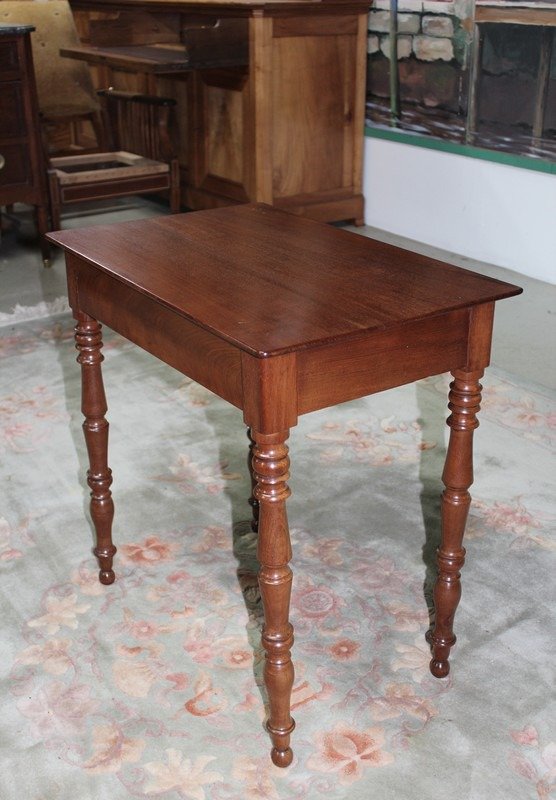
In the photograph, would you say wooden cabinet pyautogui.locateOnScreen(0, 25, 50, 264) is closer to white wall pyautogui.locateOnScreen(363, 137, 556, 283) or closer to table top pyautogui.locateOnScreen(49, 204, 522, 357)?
white wall pyautogui.locateOnScreen(363, 137, 556, 283)

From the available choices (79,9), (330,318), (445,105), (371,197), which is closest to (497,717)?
(330,318)

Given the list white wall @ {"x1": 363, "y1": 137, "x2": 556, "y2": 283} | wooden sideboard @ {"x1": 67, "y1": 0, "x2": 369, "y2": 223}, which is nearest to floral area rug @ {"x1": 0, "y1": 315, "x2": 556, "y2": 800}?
white wall @ {"x1": 363, "y1": 137, "x2": 556, "y2": 283}

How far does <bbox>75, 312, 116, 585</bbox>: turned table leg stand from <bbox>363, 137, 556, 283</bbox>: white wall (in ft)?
9.41

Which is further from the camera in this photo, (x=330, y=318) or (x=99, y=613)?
(x=99, y=613)

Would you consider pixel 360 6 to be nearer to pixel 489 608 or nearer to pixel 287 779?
pixel 489 608

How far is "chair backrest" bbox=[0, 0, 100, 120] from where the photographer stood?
17.4 ft

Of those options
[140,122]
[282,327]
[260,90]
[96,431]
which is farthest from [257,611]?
[140,122]

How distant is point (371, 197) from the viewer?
535cm

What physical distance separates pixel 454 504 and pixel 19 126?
351cm

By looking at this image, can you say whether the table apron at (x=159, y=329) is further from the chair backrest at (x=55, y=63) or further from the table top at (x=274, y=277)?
the chair backrest at (x=55, y=63)

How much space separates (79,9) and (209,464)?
448 centimetres

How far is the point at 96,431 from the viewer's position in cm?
213

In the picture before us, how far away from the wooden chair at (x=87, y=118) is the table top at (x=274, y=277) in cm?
288

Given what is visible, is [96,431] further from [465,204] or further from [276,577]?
[465,204]
